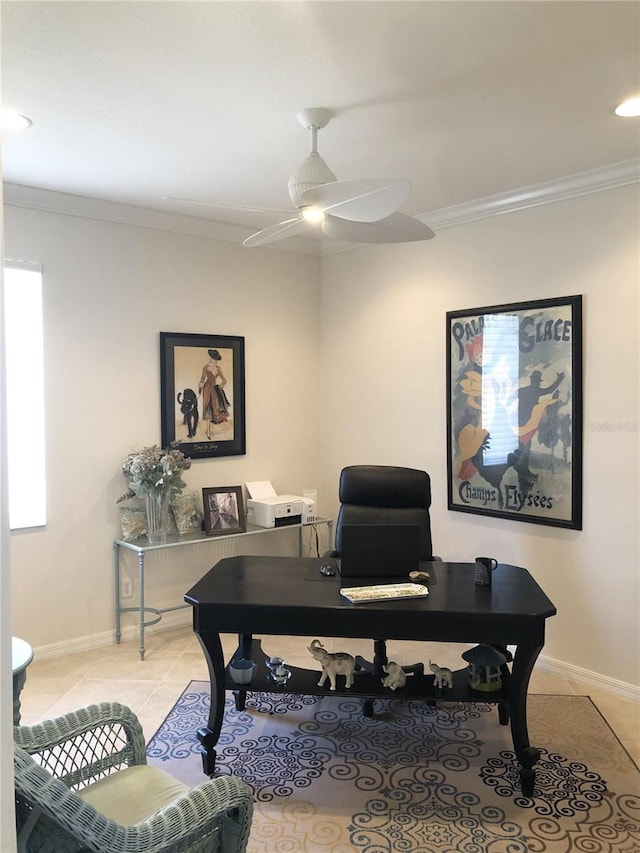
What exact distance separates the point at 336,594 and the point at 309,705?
3.08 feet

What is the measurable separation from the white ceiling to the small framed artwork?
1.87 meters

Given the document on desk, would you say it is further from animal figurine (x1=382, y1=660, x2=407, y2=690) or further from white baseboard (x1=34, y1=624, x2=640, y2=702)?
white baseboard (x1=34, y1=624, x2=640, y2=702)

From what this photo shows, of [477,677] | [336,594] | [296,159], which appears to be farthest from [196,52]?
[477,677]

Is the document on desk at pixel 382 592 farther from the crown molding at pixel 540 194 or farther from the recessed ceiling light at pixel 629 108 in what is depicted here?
the crown molding at pixel 540 194

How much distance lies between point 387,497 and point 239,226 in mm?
2105

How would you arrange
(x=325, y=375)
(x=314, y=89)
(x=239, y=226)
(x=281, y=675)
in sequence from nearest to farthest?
(x=314, y=89)
(x=281, y=675)
(x=239, y=226)
(x=325, y=375)

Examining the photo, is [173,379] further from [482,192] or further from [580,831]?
[580,831]

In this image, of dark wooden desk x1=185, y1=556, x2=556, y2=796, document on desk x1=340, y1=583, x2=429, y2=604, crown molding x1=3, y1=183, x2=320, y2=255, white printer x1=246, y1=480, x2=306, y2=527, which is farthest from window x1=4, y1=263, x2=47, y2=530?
document on desk x1=340, y1=583, x2=429, y2=604

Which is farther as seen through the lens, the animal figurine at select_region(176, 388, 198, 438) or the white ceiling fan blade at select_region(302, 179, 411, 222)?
the animal figurine at select_region(176, 388, 198, 438)

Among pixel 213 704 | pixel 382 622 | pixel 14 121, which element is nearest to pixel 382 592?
pixel 382 622

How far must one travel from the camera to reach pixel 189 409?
4.33 m

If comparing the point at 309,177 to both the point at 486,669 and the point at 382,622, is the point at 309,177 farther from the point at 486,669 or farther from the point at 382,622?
the point at 486,669

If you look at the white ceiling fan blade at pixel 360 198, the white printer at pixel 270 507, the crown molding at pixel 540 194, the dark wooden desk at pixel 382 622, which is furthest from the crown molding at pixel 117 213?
the dark wooden desk at pixel 382 622

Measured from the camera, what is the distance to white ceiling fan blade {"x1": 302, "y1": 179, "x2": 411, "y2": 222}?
81.9 inches
